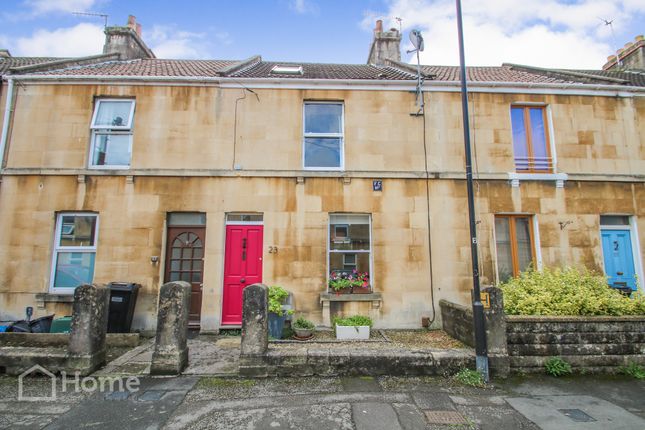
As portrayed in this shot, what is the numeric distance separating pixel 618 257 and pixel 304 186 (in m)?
8.56

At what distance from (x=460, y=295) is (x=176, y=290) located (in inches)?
259

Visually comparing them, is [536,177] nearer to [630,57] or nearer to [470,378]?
[470,378]

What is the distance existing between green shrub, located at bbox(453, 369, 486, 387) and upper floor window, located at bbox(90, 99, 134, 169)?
29.0 feet

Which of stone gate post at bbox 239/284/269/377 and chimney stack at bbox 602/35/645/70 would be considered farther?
chimney stack at bbox 602/35/645/70

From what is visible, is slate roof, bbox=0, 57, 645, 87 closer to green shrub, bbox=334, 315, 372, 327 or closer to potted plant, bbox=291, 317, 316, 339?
green shrub, bbox=334, 315, 372, 327

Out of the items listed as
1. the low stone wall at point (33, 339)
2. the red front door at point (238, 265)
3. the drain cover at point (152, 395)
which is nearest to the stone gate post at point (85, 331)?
the drain cover at point (152, 395)

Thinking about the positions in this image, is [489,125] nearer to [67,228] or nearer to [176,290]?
[176,290]

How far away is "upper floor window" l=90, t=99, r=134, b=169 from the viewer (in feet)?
28.0

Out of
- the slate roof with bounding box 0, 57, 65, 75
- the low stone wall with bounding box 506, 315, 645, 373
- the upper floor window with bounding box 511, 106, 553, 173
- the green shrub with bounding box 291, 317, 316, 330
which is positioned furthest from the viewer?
the slate roof with bounding box 0, 57, 65, 75

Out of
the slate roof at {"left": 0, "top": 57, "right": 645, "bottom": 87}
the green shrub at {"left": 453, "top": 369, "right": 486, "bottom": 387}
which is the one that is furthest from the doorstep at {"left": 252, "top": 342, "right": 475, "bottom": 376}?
the slate roof at {"left": 0, "top": 57, "right": 645, "bottom": 87}

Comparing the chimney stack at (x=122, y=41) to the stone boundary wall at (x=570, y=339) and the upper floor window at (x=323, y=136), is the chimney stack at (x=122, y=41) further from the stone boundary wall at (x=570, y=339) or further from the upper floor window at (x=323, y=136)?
the stone boundary wall at (x=570, y=339)

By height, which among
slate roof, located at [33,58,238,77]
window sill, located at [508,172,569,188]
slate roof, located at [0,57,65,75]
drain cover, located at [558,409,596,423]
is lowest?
drain cover, located at [558,409,596,423]

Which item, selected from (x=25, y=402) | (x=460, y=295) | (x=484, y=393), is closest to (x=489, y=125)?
(x=460, y=295)

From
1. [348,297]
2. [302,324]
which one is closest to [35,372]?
[302,324]
